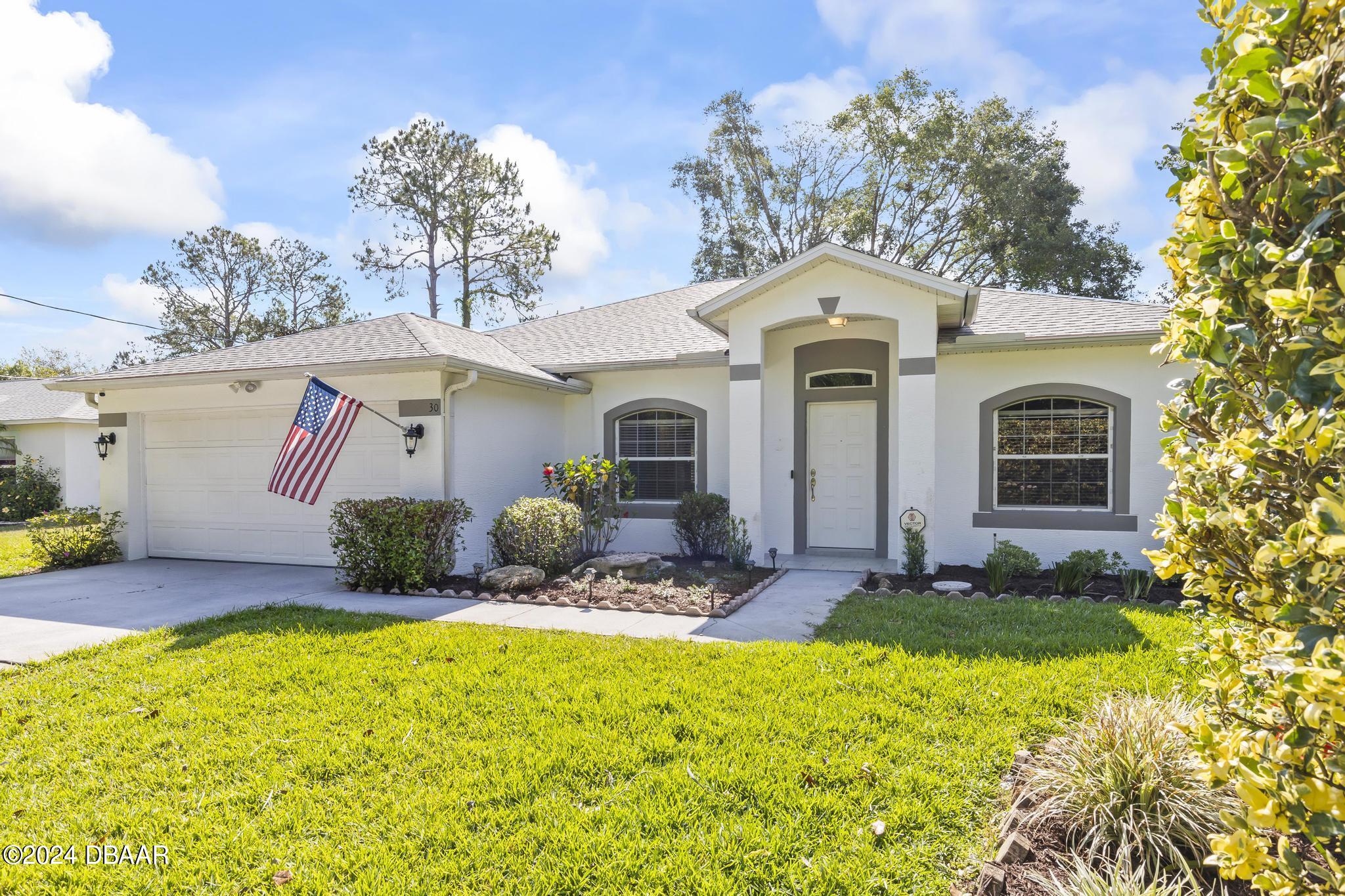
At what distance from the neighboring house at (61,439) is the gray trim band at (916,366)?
21.6 m

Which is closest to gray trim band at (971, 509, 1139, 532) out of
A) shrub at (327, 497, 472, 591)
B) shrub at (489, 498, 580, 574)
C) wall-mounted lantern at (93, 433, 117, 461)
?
shrub at (489, 498, 580, 574)

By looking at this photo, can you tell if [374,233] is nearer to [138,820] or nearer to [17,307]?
[17,307]

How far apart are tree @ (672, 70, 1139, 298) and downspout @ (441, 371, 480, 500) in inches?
603

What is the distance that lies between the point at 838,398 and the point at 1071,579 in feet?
13.0

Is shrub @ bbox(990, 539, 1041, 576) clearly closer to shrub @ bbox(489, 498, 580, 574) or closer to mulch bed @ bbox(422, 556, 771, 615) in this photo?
mulch bed @ bbox(422, 556, 771, 615)

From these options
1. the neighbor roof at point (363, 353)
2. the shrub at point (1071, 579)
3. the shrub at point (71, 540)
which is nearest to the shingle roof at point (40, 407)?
the shrub at point (71, 540)

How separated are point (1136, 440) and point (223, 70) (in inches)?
553

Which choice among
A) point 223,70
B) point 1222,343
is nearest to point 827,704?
point 1222,343

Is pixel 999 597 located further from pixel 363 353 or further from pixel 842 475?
pixel 363 353

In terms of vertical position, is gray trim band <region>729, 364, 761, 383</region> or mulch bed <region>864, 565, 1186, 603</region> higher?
gray trim band <region>729, 364, 761, 383</region>

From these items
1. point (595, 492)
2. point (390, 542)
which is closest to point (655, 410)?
point (595, 492)

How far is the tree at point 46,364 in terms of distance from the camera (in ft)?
134

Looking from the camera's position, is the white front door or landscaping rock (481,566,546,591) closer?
landscaping rock (481,566,546,591)

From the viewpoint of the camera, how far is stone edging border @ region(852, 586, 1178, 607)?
713cm
